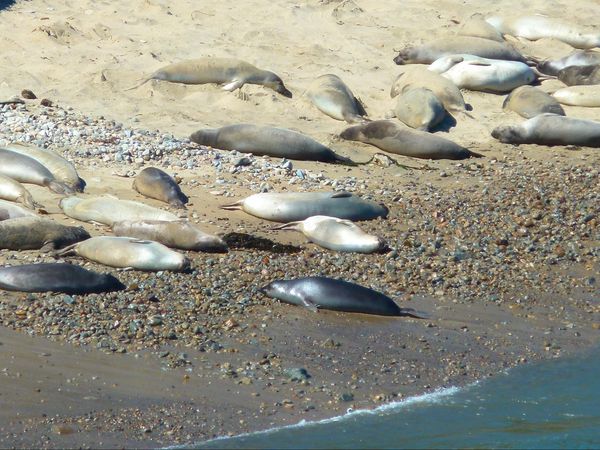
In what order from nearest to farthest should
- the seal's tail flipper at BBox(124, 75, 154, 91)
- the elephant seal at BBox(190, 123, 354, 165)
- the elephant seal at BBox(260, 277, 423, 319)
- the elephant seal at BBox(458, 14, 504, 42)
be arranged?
the elephant seal at BBox(260, 277, 423, 319) → the elephant seal at BBox(190, 123, 354, 165) → the seal's tail flipper at BBox(124, 75, 154, 91) → the elephant seal at BBox(458, 14, 504, 42)

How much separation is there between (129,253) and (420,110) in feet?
14.0

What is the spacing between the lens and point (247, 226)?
794 cm

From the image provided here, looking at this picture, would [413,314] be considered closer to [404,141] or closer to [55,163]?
[55,163]

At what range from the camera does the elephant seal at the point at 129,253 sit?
22.6 feet

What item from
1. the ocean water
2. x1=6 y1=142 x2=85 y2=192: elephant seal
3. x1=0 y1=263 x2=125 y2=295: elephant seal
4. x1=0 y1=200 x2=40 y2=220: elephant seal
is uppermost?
the ocean water

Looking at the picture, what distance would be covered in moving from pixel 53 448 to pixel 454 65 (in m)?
7.85

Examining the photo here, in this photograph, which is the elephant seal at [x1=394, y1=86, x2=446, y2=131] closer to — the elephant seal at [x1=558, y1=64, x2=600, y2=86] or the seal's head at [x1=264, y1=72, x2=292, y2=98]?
the seal's head at [x1=264, y1=72, x2=292, y2=98]

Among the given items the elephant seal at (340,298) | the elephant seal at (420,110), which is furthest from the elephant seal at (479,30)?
the elephant seal at (340,298)

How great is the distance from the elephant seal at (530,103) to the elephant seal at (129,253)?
5034 millimetres

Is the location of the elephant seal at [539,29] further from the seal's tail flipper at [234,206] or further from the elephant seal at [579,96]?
the seal's tail flipper at [234,206]

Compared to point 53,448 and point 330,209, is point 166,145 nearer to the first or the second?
point 330,209

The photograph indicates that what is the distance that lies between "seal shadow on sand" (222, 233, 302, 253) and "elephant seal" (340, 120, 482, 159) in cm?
251

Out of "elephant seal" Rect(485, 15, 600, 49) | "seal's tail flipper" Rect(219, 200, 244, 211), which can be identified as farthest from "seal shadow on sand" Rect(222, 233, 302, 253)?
"elephant seal" Rect(485, 15, 600, 49)

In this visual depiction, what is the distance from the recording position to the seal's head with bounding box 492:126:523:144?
10.3 metres
